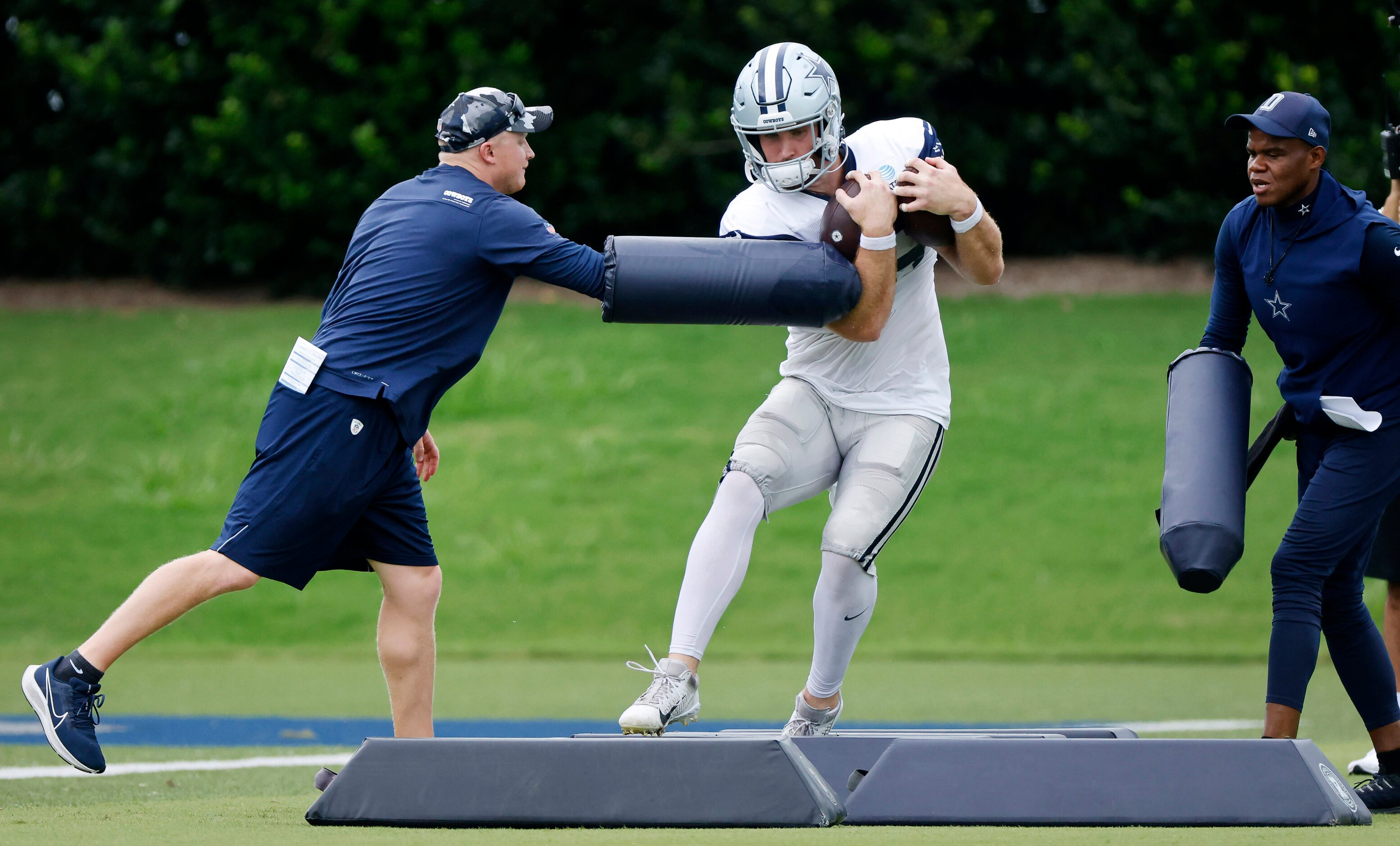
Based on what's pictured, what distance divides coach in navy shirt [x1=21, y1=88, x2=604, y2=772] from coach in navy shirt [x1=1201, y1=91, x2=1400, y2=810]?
2141 millimetres

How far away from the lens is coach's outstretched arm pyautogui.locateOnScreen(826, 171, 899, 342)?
15.5 ft

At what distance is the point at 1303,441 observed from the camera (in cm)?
502

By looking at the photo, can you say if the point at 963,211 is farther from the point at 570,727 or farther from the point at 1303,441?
the point at 570,727

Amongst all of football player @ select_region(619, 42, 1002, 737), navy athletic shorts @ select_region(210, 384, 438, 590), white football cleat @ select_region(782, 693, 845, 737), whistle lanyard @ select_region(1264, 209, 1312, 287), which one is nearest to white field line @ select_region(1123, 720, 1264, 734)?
white football cleat @ select_region(782, 693, 845, 737)

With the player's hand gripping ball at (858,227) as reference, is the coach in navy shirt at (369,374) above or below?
below

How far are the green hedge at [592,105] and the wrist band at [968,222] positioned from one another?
13.6m

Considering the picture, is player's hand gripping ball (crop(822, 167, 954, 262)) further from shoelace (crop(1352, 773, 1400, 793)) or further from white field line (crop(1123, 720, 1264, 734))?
white field line (crop(1123, 720, 1264, 734))

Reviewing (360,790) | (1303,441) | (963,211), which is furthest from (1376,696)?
(360,790)

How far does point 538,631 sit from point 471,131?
736 cm

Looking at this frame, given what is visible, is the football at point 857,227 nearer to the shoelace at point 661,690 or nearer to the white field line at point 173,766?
the shoelace at point 661,690

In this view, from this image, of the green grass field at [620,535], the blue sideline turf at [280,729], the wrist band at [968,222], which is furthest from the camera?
the green grass field at [620,535]

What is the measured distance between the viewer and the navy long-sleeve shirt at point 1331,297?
476cm

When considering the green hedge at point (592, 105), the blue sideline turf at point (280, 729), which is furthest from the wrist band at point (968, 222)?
the green hedge at point (592, 105)

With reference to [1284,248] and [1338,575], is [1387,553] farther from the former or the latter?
[1284,248]
